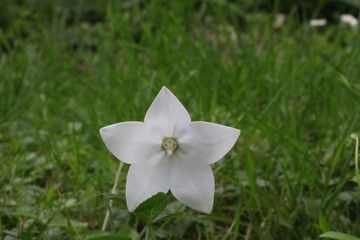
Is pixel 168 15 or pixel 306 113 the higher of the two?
pixel 168 15

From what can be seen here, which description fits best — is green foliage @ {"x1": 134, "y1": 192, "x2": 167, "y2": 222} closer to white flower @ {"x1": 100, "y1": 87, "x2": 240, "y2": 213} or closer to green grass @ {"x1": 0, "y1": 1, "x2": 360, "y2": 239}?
white flower @ {"x1": 100, "y1": 87, "x2": 240, "y2": 213}

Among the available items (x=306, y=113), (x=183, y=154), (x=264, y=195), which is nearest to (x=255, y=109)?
(x=306, y=113)

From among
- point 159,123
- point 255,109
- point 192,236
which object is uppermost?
point 159,123

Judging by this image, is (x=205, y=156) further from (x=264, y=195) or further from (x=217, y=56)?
(x=217, y=56)

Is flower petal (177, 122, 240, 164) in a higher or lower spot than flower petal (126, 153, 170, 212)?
higher

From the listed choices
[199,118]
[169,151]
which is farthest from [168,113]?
[199,118]

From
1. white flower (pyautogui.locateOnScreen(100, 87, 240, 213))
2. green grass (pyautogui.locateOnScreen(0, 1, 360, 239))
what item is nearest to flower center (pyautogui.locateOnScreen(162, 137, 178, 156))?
white flower (pyautogui.locateOnScreen(100, 87, 240, 213))
